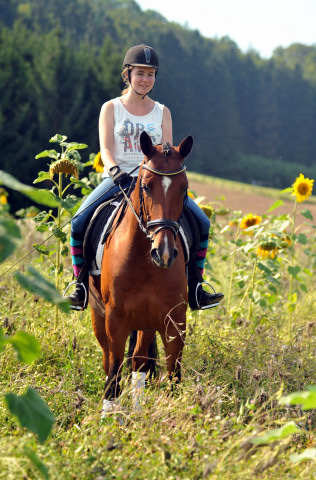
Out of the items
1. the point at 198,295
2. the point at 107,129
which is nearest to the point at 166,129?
the point at 107,129

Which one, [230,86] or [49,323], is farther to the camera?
[230,86]

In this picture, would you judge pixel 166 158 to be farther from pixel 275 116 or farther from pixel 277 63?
pixel 277 63

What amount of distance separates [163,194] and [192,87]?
73.0 m

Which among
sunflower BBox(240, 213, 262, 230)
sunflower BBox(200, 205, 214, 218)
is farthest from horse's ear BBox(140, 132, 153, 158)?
sunflower BBox(240, 213, 262, 230)

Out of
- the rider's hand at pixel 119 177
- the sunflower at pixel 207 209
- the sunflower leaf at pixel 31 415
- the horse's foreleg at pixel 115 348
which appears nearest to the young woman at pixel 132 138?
the rider's hand at pixel 119 177

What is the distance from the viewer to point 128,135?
5219 mm

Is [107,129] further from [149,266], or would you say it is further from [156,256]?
[156,256]

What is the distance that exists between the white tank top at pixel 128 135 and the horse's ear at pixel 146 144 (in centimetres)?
107

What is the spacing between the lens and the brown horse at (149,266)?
3943 mm

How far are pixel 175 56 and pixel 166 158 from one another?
7623 cm

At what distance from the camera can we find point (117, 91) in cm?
2431

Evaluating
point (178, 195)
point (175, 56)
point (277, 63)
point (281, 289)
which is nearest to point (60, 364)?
point (178, 195)

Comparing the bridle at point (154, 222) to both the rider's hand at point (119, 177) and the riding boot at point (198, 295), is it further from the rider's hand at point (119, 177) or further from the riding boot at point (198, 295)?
the riding boot at point (198, 295)

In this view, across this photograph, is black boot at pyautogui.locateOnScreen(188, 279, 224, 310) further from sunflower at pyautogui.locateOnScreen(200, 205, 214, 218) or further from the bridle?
sunflower at pyautogui.locateOnScreen(200, 205, 214, 218)
